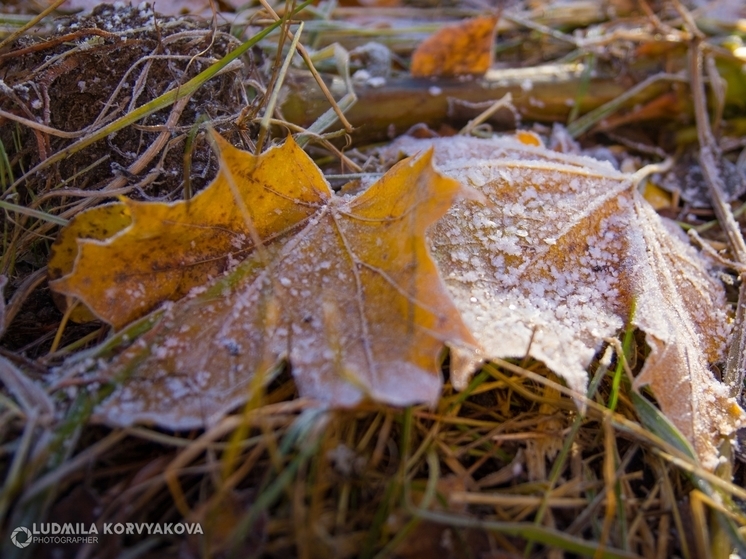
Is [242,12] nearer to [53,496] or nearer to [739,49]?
[53,496]

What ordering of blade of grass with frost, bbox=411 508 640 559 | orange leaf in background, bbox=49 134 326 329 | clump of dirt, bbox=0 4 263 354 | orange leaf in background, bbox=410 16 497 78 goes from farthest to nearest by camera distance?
orange leaf in background, bbox=410 16 497 78, clump of dirt, bbox=0 4 263 354, orange leaf in background, bbox=49 134 326 329, blade of grass with frost, bbox=411 508 640 559

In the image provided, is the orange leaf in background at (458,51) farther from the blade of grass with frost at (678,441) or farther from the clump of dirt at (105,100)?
the blade of grass with frost at (678,441)

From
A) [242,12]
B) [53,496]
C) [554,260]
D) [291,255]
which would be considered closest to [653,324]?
[554,260]

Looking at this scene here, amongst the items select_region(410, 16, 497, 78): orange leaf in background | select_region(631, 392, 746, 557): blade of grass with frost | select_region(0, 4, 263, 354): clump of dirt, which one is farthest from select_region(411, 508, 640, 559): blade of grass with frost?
select_region(410, 16, 497, 78): orange leaf in background

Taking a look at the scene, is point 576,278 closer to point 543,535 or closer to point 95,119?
point 543,535

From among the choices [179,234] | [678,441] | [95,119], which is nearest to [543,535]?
[678,441]

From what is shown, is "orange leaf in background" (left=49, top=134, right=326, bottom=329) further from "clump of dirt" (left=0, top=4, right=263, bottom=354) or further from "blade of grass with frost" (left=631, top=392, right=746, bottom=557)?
"blade of grass with frost" (left=631, top=392, right=746, bottom=557)
